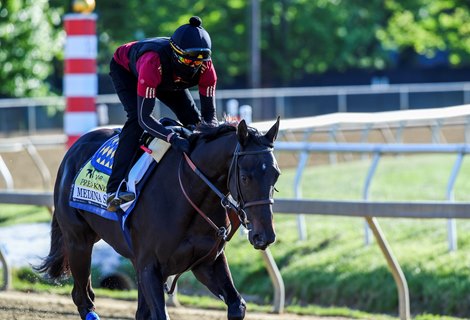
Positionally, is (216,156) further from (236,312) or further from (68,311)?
(68,311)

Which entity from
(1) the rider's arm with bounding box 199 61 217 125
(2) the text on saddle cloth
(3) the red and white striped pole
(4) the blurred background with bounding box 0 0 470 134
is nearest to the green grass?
(3) the red and white striped pole

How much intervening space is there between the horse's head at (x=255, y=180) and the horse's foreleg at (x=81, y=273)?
5.73ft

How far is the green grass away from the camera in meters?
8.52

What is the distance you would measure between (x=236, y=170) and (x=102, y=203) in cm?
138

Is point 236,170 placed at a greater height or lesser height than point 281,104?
greater

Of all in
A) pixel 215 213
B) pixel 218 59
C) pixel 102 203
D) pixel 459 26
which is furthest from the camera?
pixel 459 26

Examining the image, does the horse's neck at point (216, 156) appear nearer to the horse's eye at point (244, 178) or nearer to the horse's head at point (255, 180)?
the horse's head at point (255, 180)

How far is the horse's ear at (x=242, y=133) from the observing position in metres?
5.55

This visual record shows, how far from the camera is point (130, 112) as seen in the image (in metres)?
6.61

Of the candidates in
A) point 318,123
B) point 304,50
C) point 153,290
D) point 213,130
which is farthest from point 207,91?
point 304,50

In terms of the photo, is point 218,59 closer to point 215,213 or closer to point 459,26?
point 459,26

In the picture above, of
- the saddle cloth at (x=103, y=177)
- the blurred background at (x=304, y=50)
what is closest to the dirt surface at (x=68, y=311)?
the saddle cloth at (x=103, y=177)

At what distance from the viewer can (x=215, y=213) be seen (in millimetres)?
6020

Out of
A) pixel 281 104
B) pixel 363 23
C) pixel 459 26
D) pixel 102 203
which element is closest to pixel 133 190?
pixel 102 203
